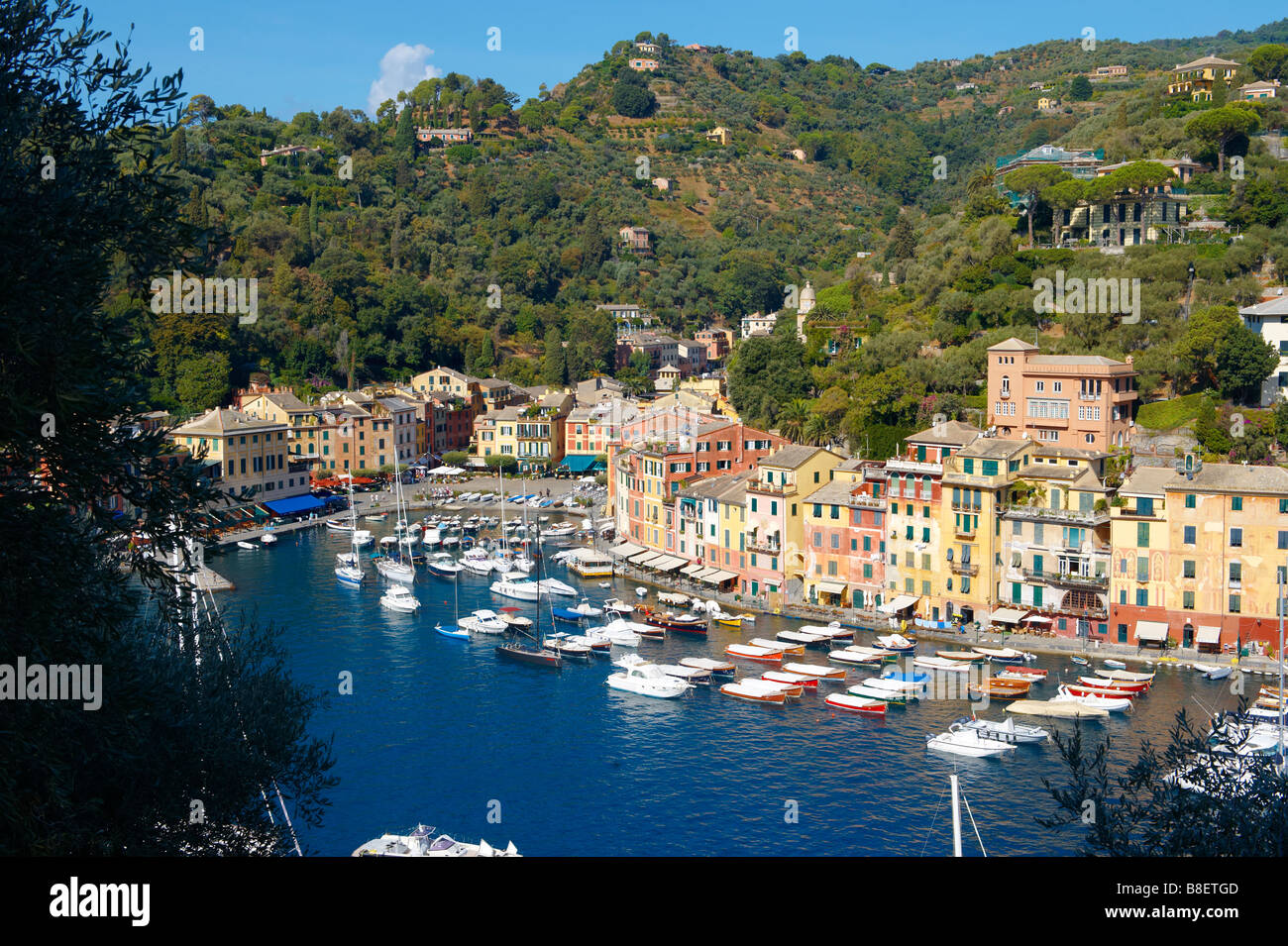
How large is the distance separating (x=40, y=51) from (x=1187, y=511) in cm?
2163

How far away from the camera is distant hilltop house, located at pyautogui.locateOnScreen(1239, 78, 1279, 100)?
1880 inches

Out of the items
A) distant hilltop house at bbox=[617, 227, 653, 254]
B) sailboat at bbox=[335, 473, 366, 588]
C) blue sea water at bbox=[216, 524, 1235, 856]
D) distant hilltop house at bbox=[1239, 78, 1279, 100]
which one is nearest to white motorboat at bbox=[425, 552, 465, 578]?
sailboat at bbox=[335, 473, 366, 588]

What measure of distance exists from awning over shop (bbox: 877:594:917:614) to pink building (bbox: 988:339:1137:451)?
6.98 metres

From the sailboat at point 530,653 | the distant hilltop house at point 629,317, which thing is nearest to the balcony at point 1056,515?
the sailboat at point 530,653

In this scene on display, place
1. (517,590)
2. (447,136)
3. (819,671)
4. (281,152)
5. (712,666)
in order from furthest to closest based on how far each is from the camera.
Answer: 1. (447,136)
2. (281,152)
3. (517,590)
4. (712,666)
5. (819,671)

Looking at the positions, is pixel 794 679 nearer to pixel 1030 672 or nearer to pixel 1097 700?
pixel 1030 672

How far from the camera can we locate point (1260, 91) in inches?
1891

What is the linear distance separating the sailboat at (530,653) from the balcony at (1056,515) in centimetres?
978

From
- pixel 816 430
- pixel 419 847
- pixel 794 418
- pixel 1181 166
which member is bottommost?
pixel 419 847

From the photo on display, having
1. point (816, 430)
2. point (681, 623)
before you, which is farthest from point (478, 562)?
point (816, 430)

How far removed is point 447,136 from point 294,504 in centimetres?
5685
